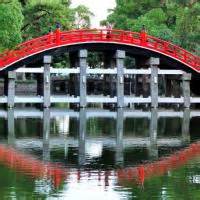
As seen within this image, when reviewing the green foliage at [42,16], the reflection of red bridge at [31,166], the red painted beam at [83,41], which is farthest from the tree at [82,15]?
the reflection of red bridge at [31,166]

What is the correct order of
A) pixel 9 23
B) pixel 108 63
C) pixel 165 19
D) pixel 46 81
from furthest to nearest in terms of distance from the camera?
pixel 165 19
pixel 108 63
pixel 9 23
pixel 46 81

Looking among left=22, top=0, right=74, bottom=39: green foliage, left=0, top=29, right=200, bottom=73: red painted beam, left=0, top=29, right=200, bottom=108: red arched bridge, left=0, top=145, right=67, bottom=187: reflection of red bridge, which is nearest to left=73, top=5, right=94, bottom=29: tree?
left=22, top=0, right=74, bottom=39: green foliage

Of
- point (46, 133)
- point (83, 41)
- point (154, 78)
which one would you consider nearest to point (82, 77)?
point (83, 41)

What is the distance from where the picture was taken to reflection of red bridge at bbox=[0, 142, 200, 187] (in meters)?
21.0

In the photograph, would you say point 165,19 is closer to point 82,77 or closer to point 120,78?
point 120,78

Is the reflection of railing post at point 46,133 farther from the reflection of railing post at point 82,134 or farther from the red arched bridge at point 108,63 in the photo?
the red arched bridge at point 108,63

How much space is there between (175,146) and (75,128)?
880cm

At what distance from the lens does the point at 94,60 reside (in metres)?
80.6

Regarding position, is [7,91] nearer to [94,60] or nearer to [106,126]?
[106,126]

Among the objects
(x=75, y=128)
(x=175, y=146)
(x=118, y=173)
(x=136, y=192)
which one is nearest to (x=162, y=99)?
(x=75, y=128)

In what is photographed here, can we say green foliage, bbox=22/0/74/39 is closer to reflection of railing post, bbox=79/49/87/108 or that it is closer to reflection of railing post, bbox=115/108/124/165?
reflection of railing post, bbox=79/49/87/108

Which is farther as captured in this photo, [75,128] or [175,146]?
[75,128]

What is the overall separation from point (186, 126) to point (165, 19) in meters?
38.6

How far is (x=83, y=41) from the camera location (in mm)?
48344
